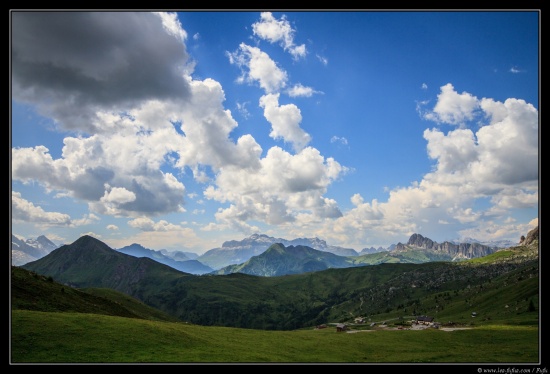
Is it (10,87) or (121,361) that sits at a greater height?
(10,87)

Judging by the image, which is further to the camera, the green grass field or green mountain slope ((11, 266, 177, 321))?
green mountain slope ((11, 266, 177, 321))

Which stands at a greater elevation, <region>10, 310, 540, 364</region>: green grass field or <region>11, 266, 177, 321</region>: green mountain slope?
<region>11, 266, 177, 321</region>: green mountain slope

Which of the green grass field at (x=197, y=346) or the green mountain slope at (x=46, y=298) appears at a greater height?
the green mountain slope at (x=46, y=298)

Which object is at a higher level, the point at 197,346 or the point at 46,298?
the point at 46,298

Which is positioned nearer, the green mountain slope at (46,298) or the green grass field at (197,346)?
the green grass field at (197,346)

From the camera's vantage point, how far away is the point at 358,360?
6009 cm

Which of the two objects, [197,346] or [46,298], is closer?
[197,346]
